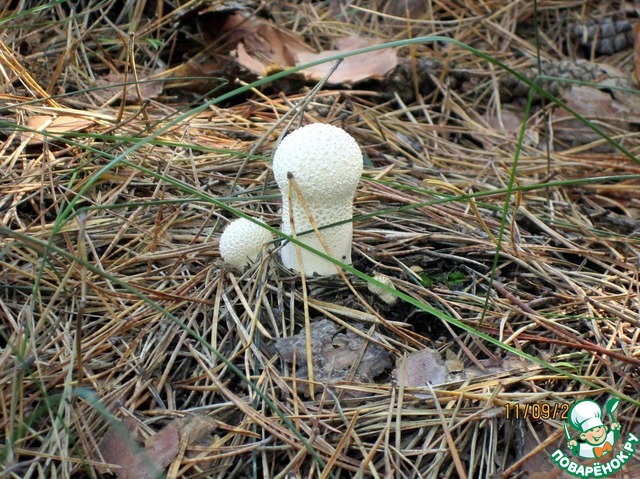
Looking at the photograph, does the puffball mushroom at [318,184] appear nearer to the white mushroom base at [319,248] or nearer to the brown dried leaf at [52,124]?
the white mushroom base at [319,248]

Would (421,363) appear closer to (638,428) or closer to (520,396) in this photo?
(520,396)

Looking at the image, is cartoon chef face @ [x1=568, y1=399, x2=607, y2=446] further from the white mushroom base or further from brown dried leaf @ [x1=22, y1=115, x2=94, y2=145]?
brown dried leaf @ [x1=22, y1=115, x2=94, y2=145]

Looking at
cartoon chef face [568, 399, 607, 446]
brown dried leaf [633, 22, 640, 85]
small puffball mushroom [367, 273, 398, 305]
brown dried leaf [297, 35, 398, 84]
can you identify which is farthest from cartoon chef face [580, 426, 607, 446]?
brown dried leaf [633, 22, 640, 85]

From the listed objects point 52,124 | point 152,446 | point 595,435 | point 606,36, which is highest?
point 52,124

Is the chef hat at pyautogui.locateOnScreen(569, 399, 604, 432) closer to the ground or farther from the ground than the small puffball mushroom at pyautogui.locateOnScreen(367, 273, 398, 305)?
closer to the ground

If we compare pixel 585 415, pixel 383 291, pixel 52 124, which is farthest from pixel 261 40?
pixel 585 415

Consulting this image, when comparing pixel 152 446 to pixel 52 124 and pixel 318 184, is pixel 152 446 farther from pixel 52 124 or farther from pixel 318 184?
pixel 52 124
